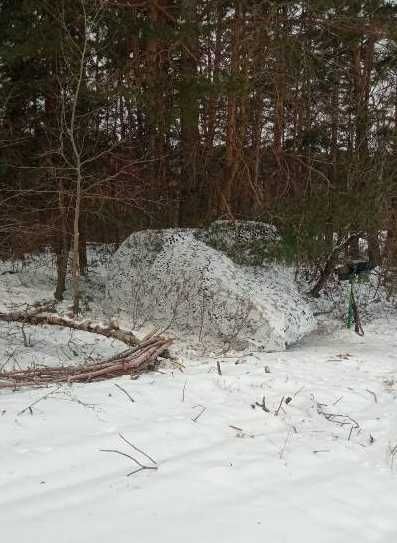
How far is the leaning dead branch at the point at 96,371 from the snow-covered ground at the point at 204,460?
0.23m

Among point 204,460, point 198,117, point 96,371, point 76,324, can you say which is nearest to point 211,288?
point 76,324

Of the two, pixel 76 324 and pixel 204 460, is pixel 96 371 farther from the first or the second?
pixel 76 324

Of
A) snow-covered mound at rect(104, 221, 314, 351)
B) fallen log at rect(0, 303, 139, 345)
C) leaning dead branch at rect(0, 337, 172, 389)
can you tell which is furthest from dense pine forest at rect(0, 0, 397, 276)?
leaning dead branch at rect(0, 337, 172, 389)

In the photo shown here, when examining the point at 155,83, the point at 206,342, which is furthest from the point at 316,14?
the point at 206,342

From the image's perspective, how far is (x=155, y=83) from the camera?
31.8ft

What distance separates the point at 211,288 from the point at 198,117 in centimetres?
418

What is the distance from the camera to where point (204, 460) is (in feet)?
10.4

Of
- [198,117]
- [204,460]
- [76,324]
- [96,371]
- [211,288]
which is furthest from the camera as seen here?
[198,117]

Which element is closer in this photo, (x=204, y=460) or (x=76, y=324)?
(x=204, y=460)

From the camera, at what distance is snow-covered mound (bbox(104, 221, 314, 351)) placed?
7.89 m

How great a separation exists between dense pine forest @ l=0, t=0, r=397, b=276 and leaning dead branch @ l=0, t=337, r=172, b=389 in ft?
15.5

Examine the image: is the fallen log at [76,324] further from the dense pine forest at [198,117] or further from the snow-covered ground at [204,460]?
the dense pine forest at [198,117]

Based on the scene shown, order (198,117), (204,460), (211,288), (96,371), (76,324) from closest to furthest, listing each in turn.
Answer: (204,460), (96,371), (76,324), (211,288), (198,117)

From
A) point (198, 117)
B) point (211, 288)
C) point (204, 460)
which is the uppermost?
point (198, 117)
